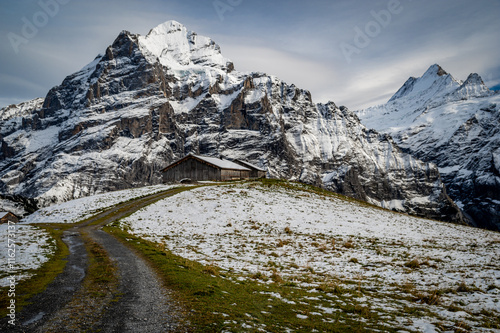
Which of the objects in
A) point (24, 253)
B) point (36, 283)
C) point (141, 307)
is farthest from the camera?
point (24, 253)

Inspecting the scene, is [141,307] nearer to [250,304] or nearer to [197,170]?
[250,304]

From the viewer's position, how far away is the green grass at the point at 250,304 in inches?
302

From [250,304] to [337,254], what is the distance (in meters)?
10.5

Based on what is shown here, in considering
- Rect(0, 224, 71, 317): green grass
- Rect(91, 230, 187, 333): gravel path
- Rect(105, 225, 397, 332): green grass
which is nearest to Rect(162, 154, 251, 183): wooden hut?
Rect(0, 224, 71, 317): green grass

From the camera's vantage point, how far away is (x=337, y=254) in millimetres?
18016

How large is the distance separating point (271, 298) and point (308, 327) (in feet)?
8.73

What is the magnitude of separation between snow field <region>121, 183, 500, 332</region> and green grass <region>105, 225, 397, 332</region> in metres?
0.39

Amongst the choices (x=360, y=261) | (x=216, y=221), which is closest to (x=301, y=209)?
(x=216, y=221)

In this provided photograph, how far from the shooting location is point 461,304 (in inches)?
386

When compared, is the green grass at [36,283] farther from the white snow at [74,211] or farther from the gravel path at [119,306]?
the white snow at [74,211]

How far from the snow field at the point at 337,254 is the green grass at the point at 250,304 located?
1.29 feet

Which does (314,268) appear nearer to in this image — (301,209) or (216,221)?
(216,221)

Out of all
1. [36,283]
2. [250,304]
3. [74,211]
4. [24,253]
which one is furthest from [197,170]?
[250,304]

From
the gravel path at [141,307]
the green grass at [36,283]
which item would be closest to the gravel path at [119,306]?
the gravel path at [141,307]
